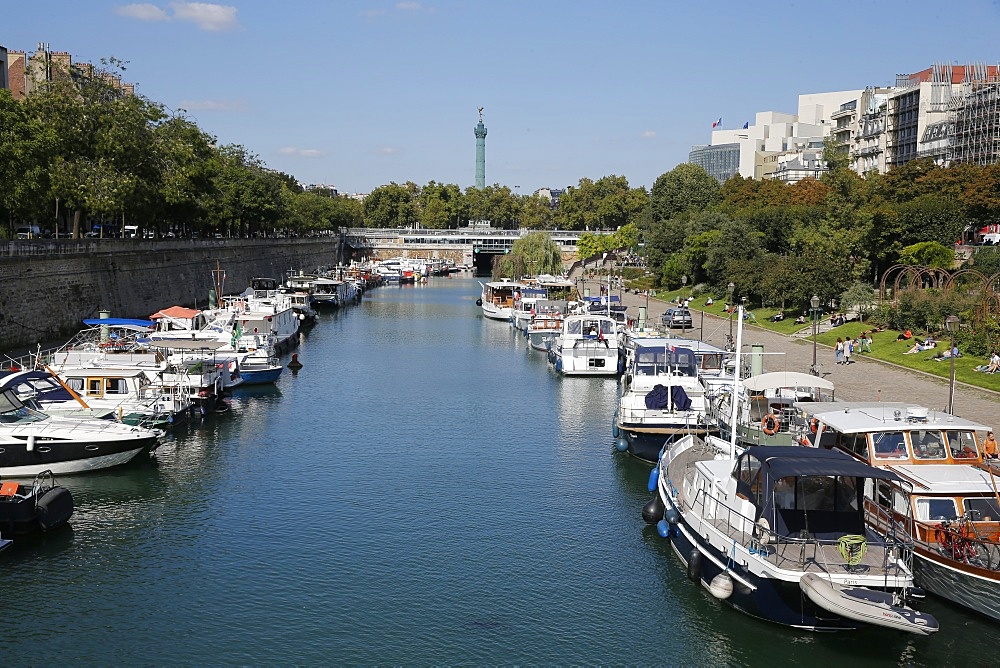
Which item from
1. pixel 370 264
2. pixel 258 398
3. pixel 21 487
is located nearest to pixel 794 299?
pixel 258 398

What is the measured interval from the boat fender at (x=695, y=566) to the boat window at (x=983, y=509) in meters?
6.55

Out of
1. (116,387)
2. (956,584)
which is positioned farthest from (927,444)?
(116,387)

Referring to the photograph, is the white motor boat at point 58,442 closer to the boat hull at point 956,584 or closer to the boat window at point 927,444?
the boat window at point 927,444

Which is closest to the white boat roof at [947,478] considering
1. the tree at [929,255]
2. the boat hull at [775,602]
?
the boat hull at [775,602]

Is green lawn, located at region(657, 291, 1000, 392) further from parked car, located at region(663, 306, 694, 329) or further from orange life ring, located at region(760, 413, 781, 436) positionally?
orange life ring, located at region(760, 413, 781, 436)

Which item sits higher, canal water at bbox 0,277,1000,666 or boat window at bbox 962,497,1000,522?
boat window at bbox 962,497,1000,522

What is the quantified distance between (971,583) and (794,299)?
52.4 metres

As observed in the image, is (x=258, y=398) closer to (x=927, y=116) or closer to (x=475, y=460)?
(x=475, y=460)

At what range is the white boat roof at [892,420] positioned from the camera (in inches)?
1049

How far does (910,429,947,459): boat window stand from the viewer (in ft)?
86.6

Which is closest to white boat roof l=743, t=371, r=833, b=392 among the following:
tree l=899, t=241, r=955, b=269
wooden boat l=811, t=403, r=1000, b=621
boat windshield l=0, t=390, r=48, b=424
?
wooden boat l=811, t=403, r=1000, b=621

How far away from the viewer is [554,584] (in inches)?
1021

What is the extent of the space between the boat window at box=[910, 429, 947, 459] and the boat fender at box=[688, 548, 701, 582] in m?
6.58

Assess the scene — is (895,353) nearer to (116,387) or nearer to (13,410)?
(116,387)
